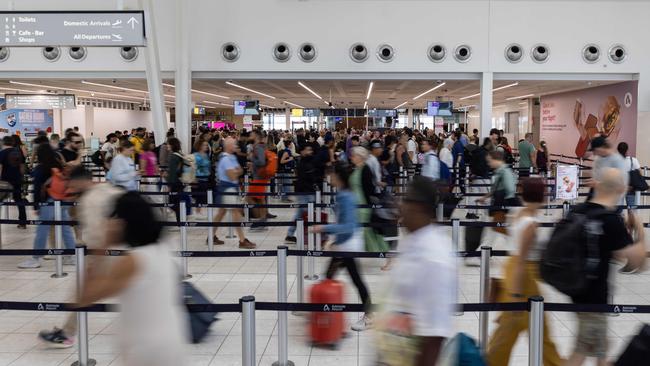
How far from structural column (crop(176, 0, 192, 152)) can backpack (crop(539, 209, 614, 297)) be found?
1520 cm

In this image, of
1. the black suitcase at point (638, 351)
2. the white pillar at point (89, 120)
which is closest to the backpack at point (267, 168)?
the black suitcase at point (638, 351)

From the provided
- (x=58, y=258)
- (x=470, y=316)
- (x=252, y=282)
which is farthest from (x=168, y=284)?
(x=58, y=258)

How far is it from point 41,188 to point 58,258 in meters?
1.66

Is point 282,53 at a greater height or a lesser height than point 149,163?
greater

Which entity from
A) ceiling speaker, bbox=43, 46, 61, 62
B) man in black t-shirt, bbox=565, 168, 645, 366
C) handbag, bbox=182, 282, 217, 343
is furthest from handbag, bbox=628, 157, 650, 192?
ceiling speaker, bbox=43, 46, 61, 62

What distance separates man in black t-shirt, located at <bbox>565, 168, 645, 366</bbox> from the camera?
381cm

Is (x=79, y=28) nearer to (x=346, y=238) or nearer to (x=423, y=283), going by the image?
(x=346, y=238)

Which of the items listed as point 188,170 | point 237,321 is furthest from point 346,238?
point 188,170

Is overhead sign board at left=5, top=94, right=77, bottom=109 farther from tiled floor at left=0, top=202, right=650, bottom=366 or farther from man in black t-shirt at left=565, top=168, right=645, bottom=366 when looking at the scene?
man in black t-shirt at left=565, top=168, right=645, bottom=366

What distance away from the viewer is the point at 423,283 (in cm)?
298

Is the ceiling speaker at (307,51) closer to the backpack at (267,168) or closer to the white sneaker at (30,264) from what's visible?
the backpack at (267,168)

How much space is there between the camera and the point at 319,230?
5945 mm

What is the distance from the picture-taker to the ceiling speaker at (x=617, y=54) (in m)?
17.9

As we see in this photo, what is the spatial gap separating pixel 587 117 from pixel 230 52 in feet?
47.3
